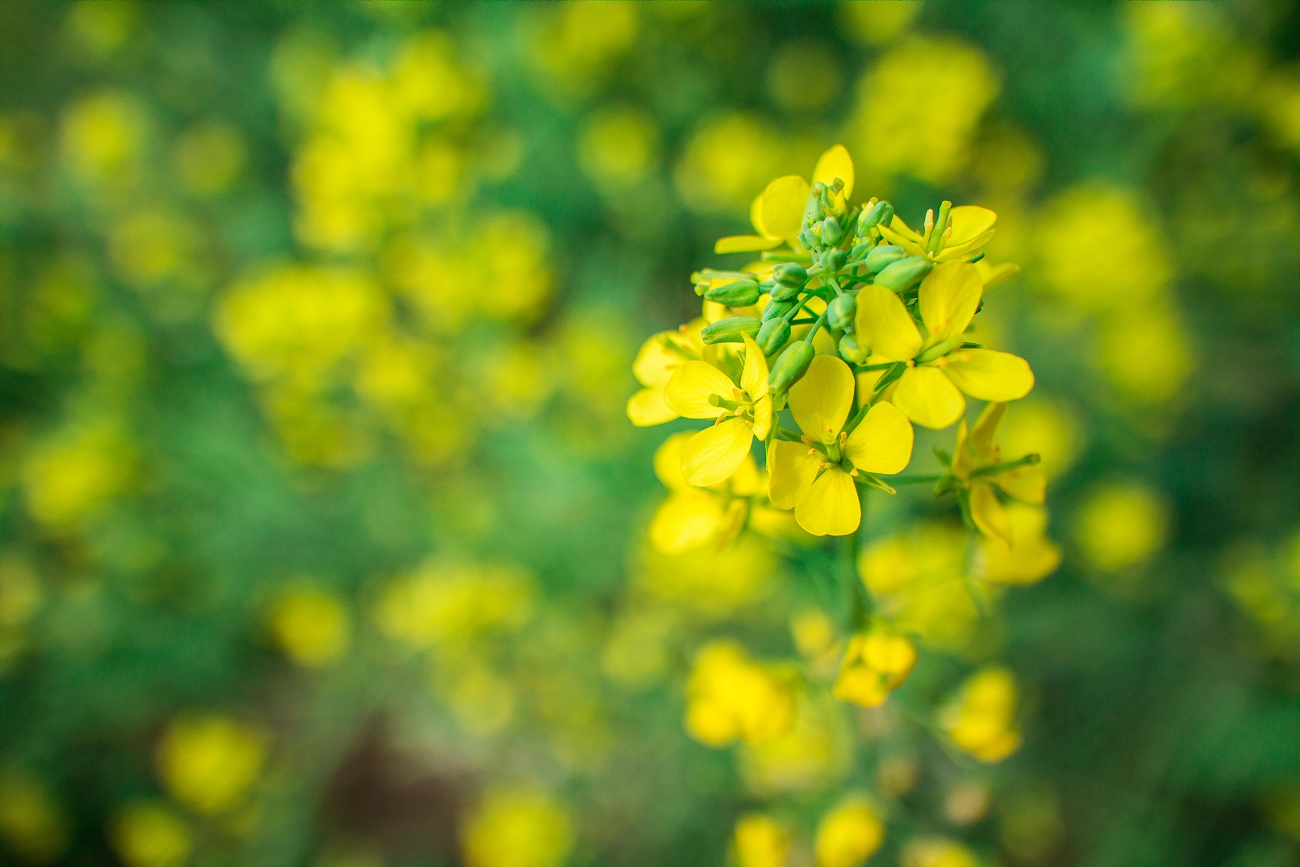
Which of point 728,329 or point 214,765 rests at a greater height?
point 728,329

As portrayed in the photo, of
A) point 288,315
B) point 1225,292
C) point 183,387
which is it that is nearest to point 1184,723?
point 1225,292

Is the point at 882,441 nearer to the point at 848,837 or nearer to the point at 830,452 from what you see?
the point at 830,452

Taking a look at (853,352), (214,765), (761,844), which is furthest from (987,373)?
(214,765)

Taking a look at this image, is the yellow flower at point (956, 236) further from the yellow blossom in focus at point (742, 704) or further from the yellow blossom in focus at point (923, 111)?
the yellow blossom in focus at point (923, 111)

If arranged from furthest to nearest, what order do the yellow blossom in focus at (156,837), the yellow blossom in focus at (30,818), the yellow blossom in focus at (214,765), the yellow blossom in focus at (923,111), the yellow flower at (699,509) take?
the yellow blossom in focus at (30,818), the yellow blossom in focus at (156,837), the yellow blossom in focus at (214,765), the yellow blossom in focus at (923,111), the yellow flower at (699,509)

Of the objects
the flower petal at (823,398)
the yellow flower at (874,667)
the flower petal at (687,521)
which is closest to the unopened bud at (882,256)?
the flower petal at (823,398)
